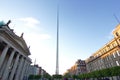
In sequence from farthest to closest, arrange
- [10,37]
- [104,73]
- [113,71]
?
1. [104,73]
2. [113,71]
3. [10,37]

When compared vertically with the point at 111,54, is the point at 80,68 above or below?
above

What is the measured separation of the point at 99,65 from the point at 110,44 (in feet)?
50.5

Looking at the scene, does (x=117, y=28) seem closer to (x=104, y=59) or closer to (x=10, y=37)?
(x=104, y=59)

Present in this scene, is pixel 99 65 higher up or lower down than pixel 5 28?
lower down

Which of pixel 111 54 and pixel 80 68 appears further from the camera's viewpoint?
pixel 80 68

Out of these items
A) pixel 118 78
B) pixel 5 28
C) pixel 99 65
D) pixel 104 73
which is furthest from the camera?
pixel 99 65

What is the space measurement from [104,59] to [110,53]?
6.46 metres

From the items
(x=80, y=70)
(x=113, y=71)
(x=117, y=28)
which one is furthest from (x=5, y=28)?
(x=80, y=70)

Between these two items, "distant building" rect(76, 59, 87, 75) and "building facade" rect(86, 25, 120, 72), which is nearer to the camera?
"building facade" rect(86, 25, 120, 72)

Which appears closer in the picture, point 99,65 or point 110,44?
point 110,44

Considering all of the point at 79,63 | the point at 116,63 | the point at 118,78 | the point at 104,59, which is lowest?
the point at 118,78

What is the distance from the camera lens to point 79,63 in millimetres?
104625

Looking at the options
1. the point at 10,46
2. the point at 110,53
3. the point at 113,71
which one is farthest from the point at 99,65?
the point at 10,46

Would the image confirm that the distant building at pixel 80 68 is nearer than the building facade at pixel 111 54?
No
